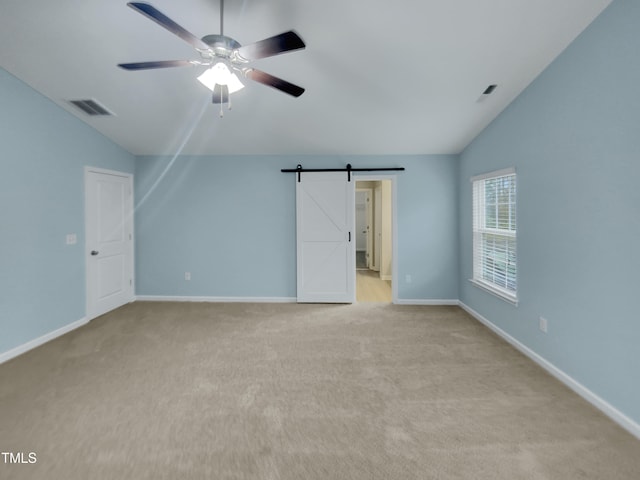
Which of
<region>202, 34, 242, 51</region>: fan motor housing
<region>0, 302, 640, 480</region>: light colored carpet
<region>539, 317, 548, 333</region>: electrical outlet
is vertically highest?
<region>202, 34, 242, 51</region>: fan motor housing

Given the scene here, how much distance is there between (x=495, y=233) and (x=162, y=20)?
3.71 metres

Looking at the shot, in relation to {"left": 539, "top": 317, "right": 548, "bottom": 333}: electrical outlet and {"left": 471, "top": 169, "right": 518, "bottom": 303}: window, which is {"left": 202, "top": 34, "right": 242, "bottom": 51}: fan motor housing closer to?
{"left": 471, "top": 169, "right": 518, "bottom": 303}: window

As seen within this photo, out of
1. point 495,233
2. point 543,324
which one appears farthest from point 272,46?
point 495,233

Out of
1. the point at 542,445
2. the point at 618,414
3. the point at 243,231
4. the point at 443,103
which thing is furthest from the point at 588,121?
the point at 243,231

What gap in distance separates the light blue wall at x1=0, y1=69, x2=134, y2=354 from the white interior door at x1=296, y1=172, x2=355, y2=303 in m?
2.81

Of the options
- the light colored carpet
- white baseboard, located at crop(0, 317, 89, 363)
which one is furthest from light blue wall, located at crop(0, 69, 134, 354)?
the light colored carpet

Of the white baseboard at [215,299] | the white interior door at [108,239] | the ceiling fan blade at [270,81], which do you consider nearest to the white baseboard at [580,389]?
the white baseboard at [215,299]

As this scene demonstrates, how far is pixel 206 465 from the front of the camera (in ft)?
5.47

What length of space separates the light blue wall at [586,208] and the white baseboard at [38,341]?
4.90 m

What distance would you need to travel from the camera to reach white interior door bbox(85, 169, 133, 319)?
401 cm

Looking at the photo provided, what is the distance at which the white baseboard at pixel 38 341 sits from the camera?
290cm

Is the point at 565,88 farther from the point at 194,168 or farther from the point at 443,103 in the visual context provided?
the point at 194,168

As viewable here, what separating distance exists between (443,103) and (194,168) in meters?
3.62

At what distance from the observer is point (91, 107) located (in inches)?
137
